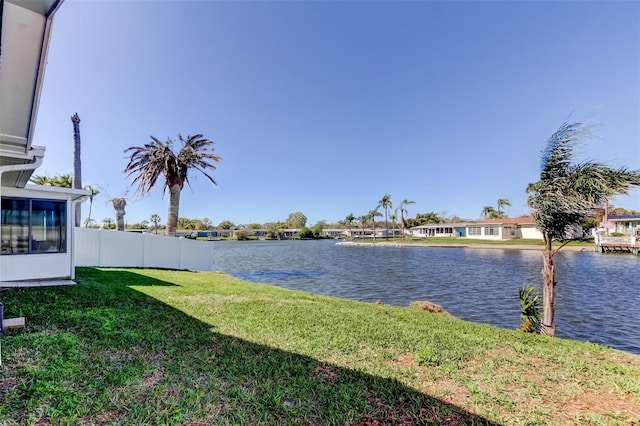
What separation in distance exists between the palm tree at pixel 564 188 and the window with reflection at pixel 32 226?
36.4 ft

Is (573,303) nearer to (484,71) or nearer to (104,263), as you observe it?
(484,71)

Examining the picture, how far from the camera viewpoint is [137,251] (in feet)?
42.8

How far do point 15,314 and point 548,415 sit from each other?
6714mm

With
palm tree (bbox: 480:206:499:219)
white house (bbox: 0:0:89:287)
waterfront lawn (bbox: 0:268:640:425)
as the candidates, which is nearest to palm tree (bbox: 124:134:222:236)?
white house (bbox: 0:0:89:287)

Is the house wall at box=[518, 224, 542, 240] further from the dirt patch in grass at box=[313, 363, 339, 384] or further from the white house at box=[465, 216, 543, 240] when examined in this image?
the dirt patch in grass at box=[313, 363, 339, 384]

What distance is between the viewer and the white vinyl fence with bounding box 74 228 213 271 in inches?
467

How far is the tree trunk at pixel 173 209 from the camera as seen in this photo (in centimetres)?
1620

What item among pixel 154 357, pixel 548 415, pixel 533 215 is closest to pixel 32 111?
pixel 154 357

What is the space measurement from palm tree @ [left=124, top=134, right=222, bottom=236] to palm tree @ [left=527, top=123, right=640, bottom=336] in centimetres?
1513

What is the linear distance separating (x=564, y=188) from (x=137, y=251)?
14.9 metres

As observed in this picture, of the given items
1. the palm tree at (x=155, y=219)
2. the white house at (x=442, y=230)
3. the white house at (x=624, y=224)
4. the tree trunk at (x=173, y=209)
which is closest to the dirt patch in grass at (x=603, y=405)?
the tree trunk at (x=173, y=209)

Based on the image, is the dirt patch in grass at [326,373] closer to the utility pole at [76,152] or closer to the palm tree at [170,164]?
the palm tree at [170,164]

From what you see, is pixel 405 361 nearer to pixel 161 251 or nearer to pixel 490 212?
pixel 161 251

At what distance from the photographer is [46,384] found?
2.53m
